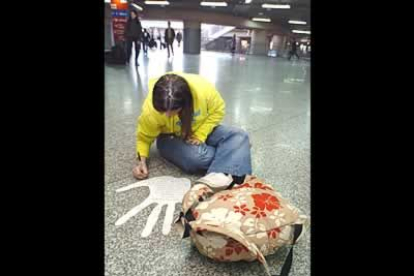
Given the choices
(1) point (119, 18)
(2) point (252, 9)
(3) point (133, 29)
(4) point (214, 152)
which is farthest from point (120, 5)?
(2) point (252, 9)

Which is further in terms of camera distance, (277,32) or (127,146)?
(277,32)

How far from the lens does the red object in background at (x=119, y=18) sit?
7809 mm

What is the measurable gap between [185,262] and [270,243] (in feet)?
0.89

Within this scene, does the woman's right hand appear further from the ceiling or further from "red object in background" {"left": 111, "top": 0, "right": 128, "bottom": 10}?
the ceiling

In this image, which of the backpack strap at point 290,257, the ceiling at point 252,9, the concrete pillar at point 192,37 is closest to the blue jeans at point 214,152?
the backpack strap at point 290,257

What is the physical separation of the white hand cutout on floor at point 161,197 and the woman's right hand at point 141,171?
0.04m

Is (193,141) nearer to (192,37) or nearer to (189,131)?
(189,131)

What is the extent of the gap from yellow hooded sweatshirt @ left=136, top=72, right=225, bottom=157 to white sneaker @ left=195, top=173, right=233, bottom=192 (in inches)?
14.6

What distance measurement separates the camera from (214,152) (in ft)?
5.26

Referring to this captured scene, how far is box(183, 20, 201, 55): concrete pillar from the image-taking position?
18.1 m

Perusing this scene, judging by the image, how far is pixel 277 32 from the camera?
22.8 meters
